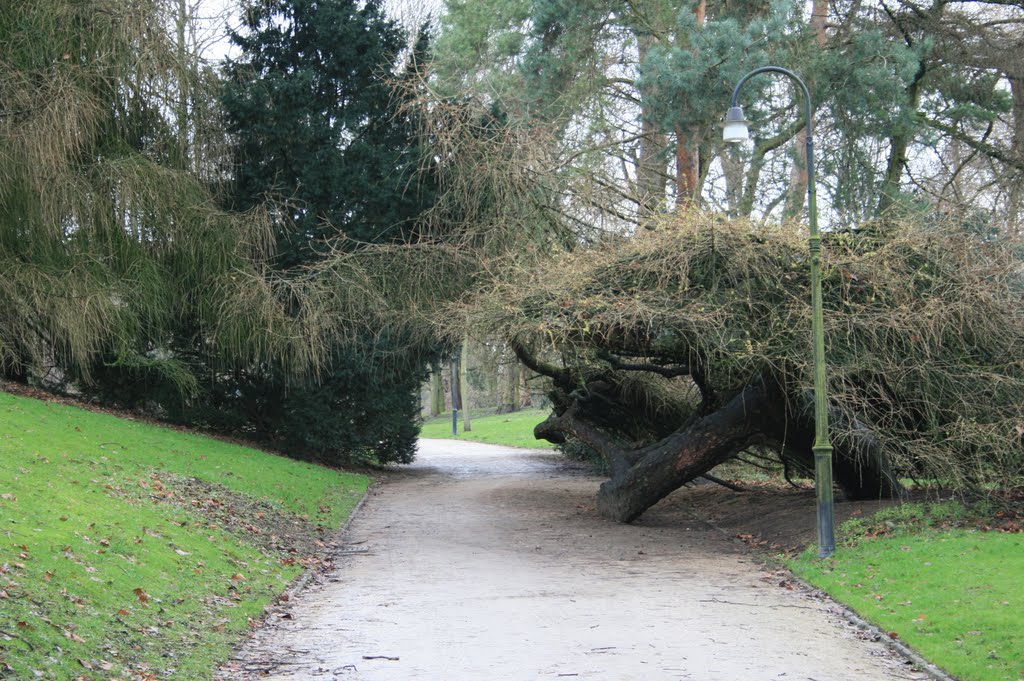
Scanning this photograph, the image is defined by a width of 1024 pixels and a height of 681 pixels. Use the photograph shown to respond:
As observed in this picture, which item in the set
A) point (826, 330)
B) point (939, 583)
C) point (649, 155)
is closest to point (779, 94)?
point (649, 155)

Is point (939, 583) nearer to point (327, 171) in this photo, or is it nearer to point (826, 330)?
point (826, 330)

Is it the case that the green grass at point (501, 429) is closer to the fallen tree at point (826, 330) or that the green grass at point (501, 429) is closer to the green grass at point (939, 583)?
the fallen tree at point (826, 330)

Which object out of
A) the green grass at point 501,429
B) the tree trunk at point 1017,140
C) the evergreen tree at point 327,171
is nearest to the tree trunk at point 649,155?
the evergreen tree at point 327,171

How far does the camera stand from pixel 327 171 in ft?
88.6

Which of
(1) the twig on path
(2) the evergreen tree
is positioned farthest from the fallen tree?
(2) the evergreen tree

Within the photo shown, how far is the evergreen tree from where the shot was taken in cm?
2653

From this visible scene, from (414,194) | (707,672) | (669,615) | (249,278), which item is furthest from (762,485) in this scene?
(707,672)

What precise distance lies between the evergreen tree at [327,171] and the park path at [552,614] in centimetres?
821

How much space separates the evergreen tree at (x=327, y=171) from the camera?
2653 cm

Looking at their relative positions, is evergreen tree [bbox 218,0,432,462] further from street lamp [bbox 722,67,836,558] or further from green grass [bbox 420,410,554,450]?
green grass [bbox 420,410,554,450]

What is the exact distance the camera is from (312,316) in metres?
23.6

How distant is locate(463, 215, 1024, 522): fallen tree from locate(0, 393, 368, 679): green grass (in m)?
6.04

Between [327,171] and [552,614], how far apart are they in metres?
18.5

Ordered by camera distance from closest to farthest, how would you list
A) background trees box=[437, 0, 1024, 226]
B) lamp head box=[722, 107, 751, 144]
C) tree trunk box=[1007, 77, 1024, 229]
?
lamp head box=[722, 107, 751, 144] → background trees box=[437, 0, 1024, 226] → tree trunk box=[1007, 77, 1024, 229]
